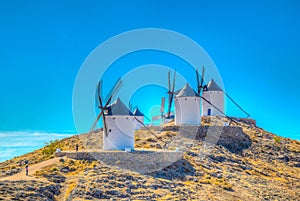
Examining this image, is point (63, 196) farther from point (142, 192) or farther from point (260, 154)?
point (260, 154)

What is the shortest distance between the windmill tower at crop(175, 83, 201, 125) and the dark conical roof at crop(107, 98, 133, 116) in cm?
1229

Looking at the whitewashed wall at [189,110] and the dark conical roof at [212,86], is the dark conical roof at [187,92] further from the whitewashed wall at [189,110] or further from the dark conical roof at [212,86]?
the dark conical roof at [212,86]

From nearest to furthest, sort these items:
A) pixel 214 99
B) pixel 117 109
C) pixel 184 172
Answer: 1. pixel 184 172
2. pixel 117 109
3. pixel 214 99

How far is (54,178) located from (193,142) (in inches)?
708

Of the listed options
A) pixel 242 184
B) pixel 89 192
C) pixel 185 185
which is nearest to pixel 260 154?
pixel 242 184

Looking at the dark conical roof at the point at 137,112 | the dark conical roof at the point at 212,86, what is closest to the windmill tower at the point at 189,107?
the dark conical roof at the point at 212,86

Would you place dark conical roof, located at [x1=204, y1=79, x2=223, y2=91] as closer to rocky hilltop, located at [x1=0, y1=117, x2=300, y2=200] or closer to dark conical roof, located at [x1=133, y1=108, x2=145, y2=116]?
rocky hilltop, located at [x1=0, y1=117, x2=300, y2=200]

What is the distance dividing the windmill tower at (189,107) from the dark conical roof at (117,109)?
484 inches

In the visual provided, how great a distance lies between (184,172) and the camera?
29.8 meters

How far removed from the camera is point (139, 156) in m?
28.8

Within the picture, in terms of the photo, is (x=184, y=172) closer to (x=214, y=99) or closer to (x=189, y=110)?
(x=189, y=110)

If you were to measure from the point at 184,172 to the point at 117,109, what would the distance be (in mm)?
8550

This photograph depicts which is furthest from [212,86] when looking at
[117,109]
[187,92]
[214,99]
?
[117,109]

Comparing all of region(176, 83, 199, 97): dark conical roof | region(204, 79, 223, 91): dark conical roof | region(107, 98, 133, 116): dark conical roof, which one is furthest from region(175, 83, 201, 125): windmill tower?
region(107, 98, 133, 116): dark conical roof
